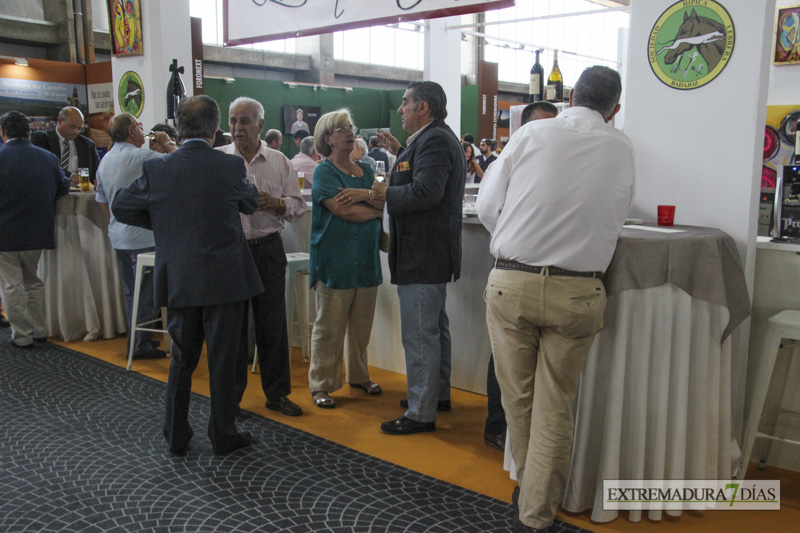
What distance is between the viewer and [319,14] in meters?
3.99

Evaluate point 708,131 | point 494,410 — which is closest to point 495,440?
point 494,410

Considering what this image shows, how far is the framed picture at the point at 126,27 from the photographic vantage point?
6.00 m

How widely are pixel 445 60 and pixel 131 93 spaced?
6.41m

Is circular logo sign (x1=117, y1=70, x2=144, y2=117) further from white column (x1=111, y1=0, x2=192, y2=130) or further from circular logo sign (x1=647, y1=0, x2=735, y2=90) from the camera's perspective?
circular logo sign (x1=647, y1=0, x2=735, y2=90)

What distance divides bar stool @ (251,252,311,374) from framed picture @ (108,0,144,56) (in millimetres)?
3017

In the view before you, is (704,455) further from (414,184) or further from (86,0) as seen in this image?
(86,0)

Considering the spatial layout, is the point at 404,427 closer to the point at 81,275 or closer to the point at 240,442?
the point at 240,442

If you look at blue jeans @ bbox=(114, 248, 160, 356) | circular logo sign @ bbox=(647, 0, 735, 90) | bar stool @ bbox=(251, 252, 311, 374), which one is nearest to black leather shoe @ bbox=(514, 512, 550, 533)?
circular logo sign @ bbox=(647, 0, 735, 90)

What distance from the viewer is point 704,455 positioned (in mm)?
2406

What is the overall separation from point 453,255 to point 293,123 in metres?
12.3

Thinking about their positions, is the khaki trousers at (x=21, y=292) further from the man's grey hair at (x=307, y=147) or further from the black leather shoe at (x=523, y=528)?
the black leather shoe at (x=523, y=528)

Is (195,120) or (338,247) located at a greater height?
(195,120)

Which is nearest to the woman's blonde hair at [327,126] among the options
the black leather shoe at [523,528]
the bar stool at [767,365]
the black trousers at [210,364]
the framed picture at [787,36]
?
the black trousers at [210,364]

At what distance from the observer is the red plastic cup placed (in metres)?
2.66
